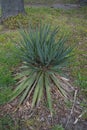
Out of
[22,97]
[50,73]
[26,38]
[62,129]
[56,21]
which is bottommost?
[62,129]

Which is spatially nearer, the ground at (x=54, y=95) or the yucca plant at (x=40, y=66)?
the ground at (x=54, y=95)

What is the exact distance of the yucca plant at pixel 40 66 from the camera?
18.9ft

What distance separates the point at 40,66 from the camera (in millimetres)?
5906

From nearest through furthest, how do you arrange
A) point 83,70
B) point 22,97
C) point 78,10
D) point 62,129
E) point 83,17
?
1. point 62,129
2. point 22,97
3. point 83,70
4. point 83,17
5. point 78,10

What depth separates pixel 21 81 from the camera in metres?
6.03

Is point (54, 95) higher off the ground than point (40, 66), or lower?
lower

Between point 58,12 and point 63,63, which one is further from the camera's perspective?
point 58,12

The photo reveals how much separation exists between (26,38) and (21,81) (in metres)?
0.87

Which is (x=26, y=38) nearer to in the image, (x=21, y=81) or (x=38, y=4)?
(x=21, y=81)

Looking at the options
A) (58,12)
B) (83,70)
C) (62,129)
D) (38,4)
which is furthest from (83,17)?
(62,129)

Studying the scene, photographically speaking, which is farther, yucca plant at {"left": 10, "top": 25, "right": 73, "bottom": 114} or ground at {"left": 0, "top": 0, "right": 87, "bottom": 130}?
yucca plant at {"left": 10, "top": 25, "right": 73, "bottom": 114}

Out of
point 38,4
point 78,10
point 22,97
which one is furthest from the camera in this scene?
point 38,4

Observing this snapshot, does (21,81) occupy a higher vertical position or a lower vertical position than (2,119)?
higher

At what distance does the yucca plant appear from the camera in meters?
5.77
